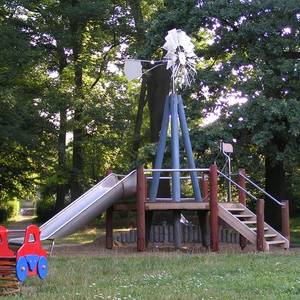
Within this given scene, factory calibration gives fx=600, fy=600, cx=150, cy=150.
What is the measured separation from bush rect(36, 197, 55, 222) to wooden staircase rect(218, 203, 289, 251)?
2095cm

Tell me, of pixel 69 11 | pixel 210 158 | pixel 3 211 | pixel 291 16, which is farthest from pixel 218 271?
pixel 3 211

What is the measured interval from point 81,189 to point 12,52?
829 cm

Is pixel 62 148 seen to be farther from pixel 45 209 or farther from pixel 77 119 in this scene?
pixel 45 209

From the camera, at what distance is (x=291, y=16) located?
61.4ft

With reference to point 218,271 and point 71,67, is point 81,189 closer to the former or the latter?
point 71,67

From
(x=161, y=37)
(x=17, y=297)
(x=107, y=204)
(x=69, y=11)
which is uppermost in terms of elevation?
(x=69, y=11)

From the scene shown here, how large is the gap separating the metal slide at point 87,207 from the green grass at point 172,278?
5.26 ft

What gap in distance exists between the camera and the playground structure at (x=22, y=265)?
8773 mm

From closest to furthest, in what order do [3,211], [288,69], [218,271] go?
1. [218,271]
2. [288,69]
3. [3,211]

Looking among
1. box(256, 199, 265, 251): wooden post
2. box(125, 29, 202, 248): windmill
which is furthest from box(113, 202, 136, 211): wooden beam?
box(256, 199, 265, 251): wooden post

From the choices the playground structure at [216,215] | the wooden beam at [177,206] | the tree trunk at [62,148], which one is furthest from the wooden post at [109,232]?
the tree trunk at [62,148]

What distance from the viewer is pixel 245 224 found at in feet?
49.9

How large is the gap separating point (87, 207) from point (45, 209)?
22.3 metres

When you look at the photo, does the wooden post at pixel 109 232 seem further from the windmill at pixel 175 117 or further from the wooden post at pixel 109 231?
the windmill at pixel 175 117
